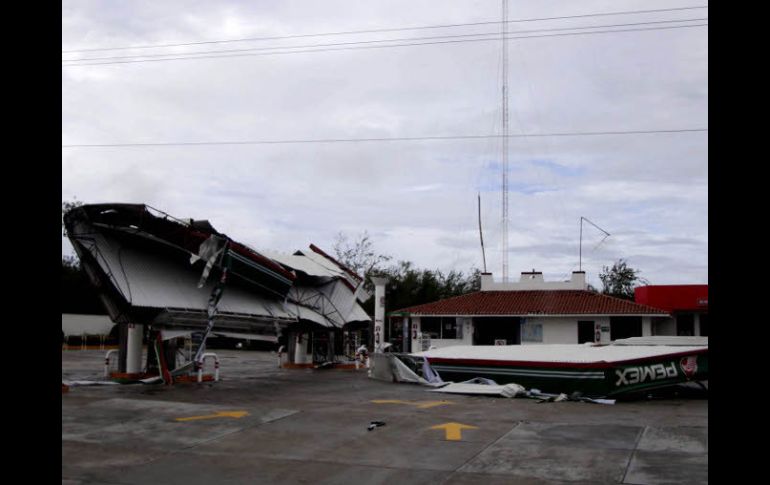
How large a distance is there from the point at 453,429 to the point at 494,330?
28407mm

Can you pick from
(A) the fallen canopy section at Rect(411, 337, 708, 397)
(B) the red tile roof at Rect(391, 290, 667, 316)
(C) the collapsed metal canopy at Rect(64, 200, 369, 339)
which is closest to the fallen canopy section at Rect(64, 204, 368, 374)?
(C) the collapsed metal canopy at Rect(64, 200, 369, 339)

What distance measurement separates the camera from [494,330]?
42.8 metres

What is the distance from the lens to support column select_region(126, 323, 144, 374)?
78.5 feet

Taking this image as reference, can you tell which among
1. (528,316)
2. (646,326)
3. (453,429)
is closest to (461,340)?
(528,316)

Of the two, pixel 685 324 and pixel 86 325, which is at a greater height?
pixel 685 324

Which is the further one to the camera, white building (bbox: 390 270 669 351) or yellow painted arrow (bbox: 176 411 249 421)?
white building (bbox: 390 270 669 351)

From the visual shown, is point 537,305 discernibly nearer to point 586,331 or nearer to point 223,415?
point 586,331

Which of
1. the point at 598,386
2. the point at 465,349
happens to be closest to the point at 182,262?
the point at 465,349

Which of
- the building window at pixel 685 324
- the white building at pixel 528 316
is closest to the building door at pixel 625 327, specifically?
the white building at pixel 528 316

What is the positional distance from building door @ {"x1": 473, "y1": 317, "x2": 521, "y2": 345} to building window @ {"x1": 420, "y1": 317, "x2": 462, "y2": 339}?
1.16 meters

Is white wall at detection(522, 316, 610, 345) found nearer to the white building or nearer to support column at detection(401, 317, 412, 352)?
the white building

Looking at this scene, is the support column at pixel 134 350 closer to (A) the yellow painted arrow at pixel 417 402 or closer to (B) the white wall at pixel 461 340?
(A) the yellow painted arrow at pixel 417 402
